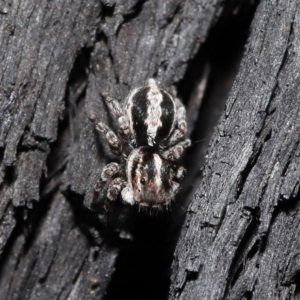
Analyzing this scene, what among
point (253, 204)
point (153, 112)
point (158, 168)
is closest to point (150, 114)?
point (153, 112)

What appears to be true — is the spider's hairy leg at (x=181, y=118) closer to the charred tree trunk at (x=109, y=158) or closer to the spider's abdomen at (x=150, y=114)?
the spider's abdomen at (x=150, y=114)

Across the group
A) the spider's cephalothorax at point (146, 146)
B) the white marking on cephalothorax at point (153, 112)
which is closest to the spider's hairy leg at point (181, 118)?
the spider's cephalothorax at point (146, 146)

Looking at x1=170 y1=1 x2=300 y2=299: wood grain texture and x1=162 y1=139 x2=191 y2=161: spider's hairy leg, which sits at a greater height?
x1=162 y1=139 x2=191 y2=161: spider's hairy leg

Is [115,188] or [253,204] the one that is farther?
[115,188]

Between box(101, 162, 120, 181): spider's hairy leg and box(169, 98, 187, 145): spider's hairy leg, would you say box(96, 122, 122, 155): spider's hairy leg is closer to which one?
box(101, 162, 120, 181): spider's hairy leg

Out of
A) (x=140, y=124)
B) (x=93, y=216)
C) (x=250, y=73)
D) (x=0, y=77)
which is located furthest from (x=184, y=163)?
(x=0, y=77)

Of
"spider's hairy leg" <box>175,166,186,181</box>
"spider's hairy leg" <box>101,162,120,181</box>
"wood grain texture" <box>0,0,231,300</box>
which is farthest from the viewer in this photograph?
"spider's hairy leg" <box>175,166,186,181</box>

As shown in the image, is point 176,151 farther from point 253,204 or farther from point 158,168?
point 253,204

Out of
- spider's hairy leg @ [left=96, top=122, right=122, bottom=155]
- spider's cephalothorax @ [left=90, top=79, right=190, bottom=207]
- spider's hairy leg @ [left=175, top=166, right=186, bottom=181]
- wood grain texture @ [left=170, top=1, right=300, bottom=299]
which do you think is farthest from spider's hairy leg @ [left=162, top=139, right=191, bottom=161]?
wood grain texture @ [left=170, top=1, right=300, bottom=299]
